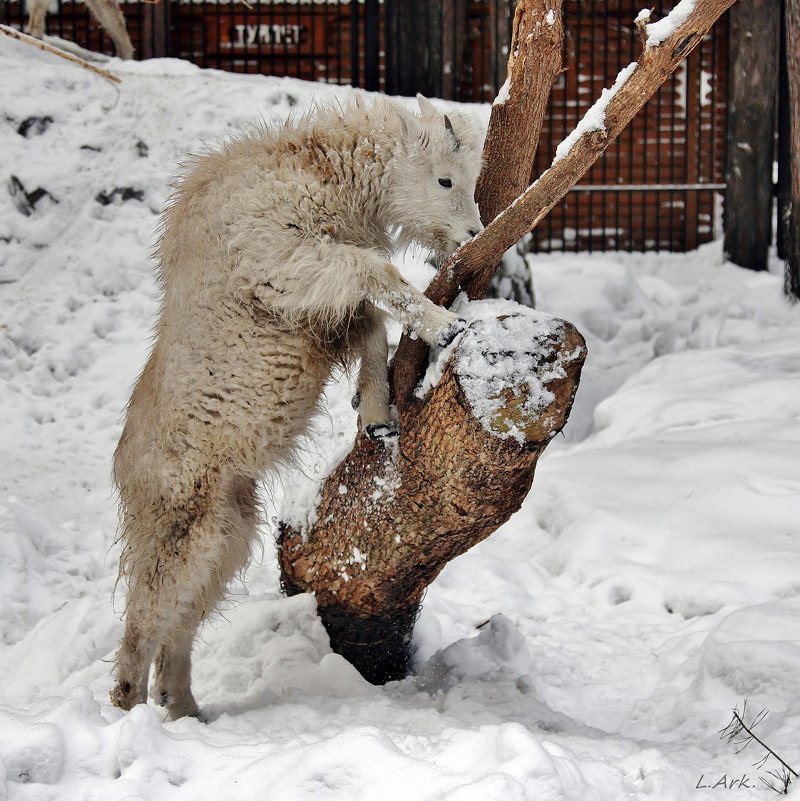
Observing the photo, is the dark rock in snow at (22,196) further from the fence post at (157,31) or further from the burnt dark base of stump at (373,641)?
the burnt dark base of stump at (373,641)

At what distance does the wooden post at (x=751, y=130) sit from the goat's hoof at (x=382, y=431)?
22.7 ft

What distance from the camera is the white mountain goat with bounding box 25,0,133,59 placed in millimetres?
9773

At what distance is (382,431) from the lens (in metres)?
3.98

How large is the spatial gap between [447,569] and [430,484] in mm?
2074

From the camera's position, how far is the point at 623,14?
10859 mm

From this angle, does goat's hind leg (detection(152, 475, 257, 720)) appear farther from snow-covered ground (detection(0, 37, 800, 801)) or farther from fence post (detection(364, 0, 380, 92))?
fence post (detection(364, 0, 380, 92))

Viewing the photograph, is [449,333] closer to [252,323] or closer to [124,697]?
[252,323]

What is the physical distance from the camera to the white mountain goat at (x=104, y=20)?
977cm

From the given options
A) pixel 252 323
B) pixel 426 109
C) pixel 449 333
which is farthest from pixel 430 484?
pixel 426 109

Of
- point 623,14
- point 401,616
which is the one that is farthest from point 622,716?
point 623,14

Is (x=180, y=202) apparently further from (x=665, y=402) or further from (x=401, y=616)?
(x=665, y=402)

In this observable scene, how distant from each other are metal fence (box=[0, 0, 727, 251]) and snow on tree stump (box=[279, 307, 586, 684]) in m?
7.29

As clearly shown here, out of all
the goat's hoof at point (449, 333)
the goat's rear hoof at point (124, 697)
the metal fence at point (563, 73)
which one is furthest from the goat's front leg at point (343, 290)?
the metal fence at point (563, 73)

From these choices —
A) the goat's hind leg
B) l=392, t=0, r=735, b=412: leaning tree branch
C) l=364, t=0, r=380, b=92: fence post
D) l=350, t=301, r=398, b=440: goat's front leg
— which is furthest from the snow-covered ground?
l=364, t=0, r=380, b=92: fence post
